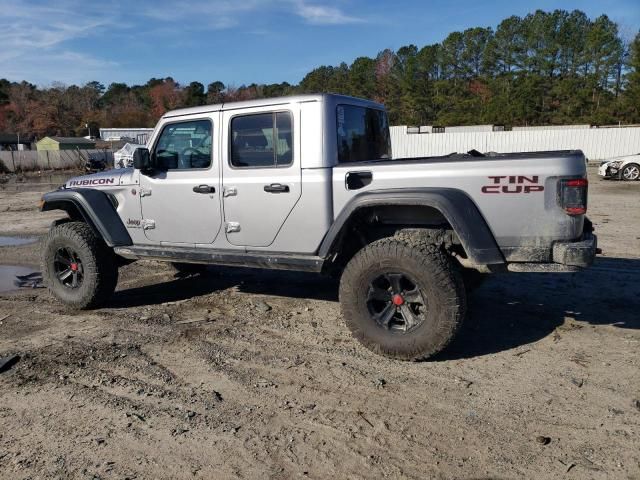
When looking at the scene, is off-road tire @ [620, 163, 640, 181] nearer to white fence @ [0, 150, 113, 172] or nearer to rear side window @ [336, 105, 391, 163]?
rear side window @ [336, 105, 391, 163]

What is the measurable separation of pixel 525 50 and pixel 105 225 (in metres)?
60.6

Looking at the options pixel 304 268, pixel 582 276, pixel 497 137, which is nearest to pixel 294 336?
pixel 304 268

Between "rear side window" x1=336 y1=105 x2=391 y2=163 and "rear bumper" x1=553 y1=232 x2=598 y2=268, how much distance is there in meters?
1.94

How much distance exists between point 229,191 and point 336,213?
43.8 inches

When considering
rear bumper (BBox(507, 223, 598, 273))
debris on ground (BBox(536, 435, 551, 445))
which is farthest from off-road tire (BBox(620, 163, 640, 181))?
debris on ground (BBox(536, 435, 551, 445))

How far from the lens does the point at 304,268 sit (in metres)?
4.98

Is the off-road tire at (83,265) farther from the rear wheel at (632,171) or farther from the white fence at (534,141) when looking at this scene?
the white fence at (534,141)

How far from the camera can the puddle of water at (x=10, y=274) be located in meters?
7.30

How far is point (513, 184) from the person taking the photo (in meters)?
4.10

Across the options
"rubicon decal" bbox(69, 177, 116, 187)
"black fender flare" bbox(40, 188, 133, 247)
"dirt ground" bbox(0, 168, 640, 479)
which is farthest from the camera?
"rubicon decal" bbox(69, 177, 116, 187)

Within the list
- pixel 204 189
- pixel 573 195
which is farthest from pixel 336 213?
pixel 573 195

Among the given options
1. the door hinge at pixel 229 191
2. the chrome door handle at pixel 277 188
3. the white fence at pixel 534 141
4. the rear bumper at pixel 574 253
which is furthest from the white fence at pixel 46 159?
the rear bumper at pixel 574 253

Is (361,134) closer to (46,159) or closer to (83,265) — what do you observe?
(83,265)

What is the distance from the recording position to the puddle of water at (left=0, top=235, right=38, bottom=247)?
10.4m
